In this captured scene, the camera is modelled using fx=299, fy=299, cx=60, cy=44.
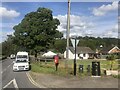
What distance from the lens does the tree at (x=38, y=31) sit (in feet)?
217

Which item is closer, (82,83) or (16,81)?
(82,83)

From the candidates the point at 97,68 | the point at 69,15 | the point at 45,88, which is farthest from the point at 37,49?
the point at 45,88

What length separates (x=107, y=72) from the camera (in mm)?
26531

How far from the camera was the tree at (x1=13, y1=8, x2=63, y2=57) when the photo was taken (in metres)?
66.2

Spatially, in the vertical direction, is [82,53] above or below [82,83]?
above

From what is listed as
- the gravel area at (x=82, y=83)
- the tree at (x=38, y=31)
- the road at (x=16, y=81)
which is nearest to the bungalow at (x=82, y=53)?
the tree at (x=38, y=31)

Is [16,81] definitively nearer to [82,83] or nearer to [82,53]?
[82,83]

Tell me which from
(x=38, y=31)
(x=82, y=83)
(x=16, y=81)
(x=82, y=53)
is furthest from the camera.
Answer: (x=82, y=53)

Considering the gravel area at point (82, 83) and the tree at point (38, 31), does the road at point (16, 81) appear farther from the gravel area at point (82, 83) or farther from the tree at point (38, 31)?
the tree at point (38, 31)

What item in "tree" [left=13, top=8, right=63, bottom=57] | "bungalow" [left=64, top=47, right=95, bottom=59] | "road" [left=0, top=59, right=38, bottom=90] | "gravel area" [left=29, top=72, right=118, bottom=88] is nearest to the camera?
"gravel area" [left=29, top=72, right=118, bottom=88]

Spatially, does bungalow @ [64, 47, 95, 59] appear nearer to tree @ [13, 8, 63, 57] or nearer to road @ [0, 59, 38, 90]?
tree @ [13, 8, 63, 57]

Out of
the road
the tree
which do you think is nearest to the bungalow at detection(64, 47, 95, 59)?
the tree

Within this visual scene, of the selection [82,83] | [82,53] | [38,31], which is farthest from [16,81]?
[82,53]

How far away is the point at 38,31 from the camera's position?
6600 centimetres
